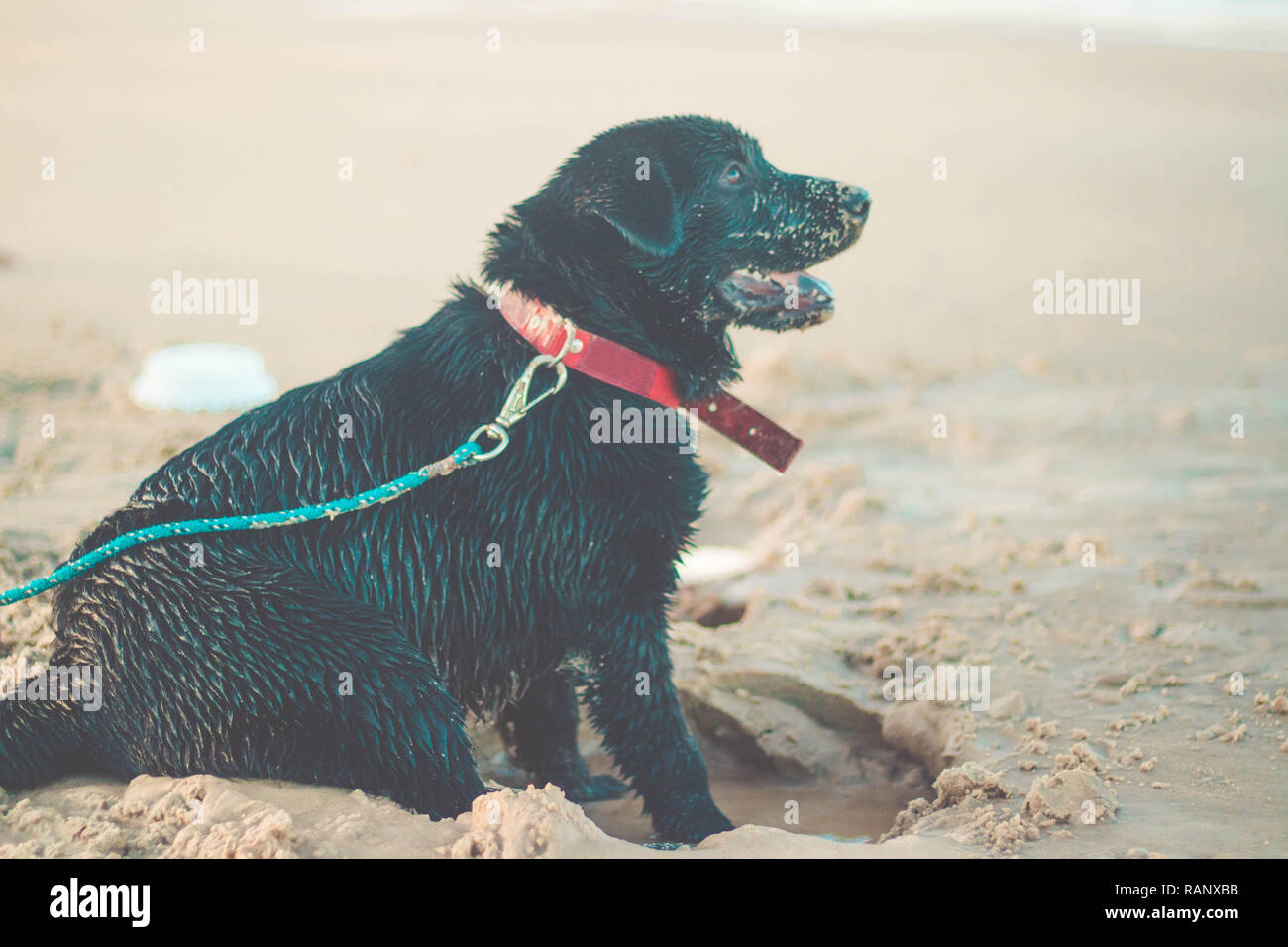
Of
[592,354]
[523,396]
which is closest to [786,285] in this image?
[592,354]

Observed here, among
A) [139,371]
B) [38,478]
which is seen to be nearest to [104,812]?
[38,478]

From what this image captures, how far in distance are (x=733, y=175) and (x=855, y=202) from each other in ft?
1.36

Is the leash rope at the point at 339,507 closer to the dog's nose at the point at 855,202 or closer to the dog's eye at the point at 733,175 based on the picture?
the dog's eye at the point at 733,175

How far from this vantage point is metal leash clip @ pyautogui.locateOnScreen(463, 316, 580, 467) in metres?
3.09

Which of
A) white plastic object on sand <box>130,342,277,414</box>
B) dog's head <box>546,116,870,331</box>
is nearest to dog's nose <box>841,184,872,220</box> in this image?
dog's head <box>546,116,870,331</box>

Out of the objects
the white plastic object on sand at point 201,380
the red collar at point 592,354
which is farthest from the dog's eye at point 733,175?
the white plastic object on sand at point 201,380

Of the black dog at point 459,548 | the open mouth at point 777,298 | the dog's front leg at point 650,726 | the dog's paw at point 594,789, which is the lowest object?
the dog's paw at point 594,789

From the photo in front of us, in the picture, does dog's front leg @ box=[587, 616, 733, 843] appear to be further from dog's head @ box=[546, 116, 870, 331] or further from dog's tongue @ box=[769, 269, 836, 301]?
dog's tongue @ box=[769, 269, 836, 301]

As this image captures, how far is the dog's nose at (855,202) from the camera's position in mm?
3732

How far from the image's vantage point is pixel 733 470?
678 cm

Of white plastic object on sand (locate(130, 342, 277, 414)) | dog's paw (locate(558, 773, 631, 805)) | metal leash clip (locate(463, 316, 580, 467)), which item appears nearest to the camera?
metal leash clip (locate(463, 316, 580, 467))

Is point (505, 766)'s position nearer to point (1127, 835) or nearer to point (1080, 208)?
point (1127, 835)

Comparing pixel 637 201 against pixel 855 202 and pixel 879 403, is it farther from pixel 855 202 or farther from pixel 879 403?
pixel 879 403

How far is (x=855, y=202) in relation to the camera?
12.3 feet
